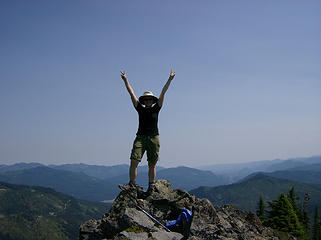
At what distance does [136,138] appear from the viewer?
1145 cm

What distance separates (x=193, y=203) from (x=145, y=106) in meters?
4.81

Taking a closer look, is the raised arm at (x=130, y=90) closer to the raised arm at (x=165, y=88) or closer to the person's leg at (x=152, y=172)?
the raised arm at (x=165, y=88)

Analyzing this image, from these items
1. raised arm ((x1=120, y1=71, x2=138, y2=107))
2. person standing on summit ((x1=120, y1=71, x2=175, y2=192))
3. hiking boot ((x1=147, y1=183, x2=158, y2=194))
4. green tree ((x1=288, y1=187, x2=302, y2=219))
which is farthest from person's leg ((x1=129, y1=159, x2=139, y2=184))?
green tree ((x1=288, y1=187, x2=302, y2=219))

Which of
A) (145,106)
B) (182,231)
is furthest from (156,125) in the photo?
(182,231)

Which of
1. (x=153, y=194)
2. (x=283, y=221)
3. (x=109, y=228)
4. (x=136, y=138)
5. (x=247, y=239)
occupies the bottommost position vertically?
(x=283, y=221)

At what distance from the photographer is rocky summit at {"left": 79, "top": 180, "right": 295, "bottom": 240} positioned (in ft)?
28.8

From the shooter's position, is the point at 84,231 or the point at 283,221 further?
the point at 283,221

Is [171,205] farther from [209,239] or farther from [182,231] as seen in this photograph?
[209,239]

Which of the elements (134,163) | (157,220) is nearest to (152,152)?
(134,163)

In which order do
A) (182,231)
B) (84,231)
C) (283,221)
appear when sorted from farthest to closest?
1. (283,221)
2. (84,231)
3. (182,231)

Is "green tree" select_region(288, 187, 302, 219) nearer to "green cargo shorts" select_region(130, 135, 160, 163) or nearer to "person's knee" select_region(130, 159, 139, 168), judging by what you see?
"green cargo shorts" select_region(130, 135, 160, 163)

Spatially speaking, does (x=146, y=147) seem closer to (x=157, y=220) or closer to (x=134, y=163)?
(x=134, y=163)

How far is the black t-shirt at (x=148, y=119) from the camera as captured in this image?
37.2 ft

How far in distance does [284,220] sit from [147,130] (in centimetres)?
3634
